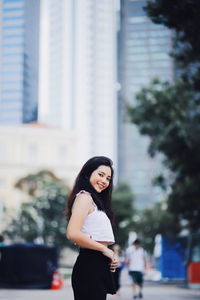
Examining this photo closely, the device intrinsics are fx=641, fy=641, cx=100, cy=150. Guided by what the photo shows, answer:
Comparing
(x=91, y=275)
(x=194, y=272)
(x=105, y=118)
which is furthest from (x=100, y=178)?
→ (x=105, y=118)

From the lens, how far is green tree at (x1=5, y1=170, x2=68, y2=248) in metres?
55.0

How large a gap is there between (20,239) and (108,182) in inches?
2138

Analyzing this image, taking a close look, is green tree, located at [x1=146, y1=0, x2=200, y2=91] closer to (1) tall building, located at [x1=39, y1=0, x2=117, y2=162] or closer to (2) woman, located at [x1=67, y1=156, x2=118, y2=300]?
(2) woman, located at [x1=67, y1=156, x2=118, y2=300]

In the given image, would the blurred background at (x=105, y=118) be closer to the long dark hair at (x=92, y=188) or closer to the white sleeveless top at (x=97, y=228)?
the long dark hair at (x=92, y=188)

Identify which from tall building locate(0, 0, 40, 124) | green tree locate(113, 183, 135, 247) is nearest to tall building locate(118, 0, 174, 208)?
green tree locate(113, 183, 135, 247)

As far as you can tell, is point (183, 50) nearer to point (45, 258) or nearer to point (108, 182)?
point (45, 258)

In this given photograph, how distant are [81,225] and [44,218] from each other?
53.1m

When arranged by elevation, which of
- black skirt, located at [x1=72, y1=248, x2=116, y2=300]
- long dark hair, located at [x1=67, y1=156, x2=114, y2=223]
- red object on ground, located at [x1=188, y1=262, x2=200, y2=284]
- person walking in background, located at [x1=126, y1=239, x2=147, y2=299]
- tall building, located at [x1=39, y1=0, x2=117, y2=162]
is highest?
tall building, located at [x1=39, y1=0, x2=117, y2=162]

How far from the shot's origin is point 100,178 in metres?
3.88

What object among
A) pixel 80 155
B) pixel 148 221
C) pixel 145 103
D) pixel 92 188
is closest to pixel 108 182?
pixel 92 188

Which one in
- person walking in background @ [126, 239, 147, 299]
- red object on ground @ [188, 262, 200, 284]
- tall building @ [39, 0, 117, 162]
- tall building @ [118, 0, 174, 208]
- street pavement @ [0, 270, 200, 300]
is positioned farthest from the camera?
tall building @ [118, 0, 174, 208]

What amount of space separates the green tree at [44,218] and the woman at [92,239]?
1966 inches

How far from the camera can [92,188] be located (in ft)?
12.6

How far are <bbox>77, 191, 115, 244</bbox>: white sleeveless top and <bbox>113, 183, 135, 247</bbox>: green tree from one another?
2328 inches
